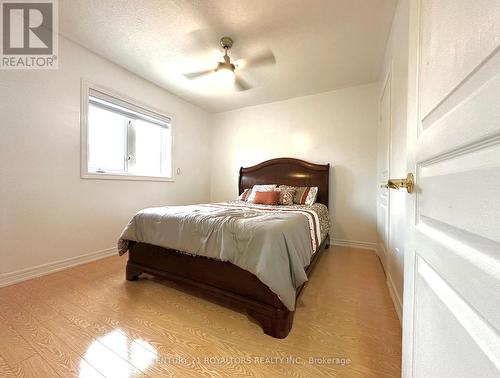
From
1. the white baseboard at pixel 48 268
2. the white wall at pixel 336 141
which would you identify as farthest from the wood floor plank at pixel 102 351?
the white wall at pixel 336 141

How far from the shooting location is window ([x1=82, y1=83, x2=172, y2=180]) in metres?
2.52

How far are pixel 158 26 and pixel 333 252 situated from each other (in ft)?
11.1

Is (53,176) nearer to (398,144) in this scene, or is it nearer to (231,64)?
(231,64)

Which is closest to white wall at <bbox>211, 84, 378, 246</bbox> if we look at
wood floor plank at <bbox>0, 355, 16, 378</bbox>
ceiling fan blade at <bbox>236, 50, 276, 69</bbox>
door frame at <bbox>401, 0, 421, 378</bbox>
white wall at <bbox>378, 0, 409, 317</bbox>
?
white wall at <bbox>378, 0, 409, 317</bbox>

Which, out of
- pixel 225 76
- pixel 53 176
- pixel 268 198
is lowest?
pixel 268 198

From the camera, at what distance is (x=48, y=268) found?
213cm

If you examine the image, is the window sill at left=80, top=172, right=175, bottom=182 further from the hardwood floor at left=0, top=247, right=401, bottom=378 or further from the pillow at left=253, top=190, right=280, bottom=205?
the pillow at left=253, top=190, right=280, bottom=205

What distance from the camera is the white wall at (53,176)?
6.28ft

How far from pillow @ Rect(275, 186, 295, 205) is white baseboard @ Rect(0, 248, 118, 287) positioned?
94.3 inches

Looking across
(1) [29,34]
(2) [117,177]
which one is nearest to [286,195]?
(2) [117,177]

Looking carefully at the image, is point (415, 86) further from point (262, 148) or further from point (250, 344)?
point (262, 148)

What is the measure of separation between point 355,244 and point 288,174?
1492mm

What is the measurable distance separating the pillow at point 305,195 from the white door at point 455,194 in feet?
7.80

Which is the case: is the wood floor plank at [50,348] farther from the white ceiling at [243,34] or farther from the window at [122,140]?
the white ceiling at [243,34]
